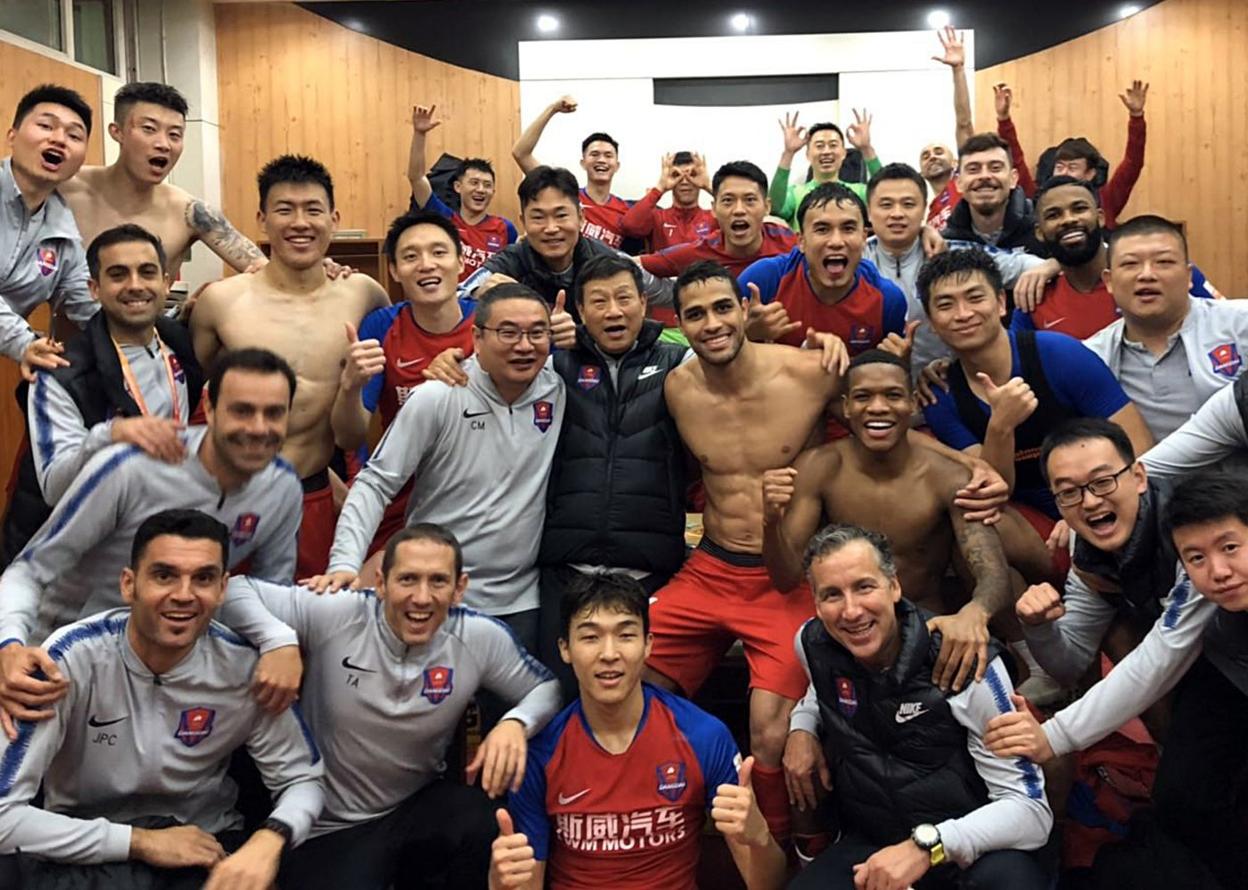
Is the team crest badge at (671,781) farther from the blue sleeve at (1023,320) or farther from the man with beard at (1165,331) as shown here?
the blue sleeve at (1023,320)

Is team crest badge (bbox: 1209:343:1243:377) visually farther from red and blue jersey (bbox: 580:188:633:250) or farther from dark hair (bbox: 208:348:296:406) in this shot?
red and blue jersey (bbox: 580:188:633:250)

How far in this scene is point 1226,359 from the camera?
12.4 ft

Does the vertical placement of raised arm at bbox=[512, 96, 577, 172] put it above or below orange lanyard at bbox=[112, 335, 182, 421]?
above

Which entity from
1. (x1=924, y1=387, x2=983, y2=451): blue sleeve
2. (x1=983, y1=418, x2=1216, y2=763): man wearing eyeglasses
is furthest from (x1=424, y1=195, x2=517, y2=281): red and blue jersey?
(x1=983, y1=418, x2=1216, y2=763): man wearing eyeglasses

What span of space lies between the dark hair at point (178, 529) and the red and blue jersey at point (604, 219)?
5.09 meters

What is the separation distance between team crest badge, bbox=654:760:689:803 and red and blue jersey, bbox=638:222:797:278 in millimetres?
2836

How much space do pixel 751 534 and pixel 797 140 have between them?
4.52m

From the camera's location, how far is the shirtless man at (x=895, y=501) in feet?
11.6

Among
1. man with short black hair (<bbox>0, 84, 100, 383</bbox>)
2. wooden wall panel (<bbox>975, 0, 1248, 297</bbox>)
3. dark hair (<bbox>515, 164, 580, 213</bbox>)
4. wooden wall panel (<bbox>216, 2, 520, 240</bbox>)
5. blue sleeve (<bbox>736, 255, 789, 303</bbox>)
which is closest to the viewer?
man with short black hair (<bbox>0, 84, 100, 383</bbox>)

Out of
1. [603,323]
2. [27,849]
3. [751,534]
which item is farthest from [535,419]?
[27,849]

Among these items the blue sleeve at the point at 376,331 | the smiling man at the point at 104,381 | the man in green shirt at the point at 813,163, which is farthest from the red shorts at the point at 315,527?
the man in green shirt at the point at 813,163

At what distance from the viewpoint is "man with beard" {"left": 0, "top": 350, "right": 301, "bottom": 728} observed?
10.0 ft

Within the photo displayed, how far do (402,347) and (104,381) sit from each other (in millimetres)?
1176

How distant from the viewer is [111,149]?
9953 mm
